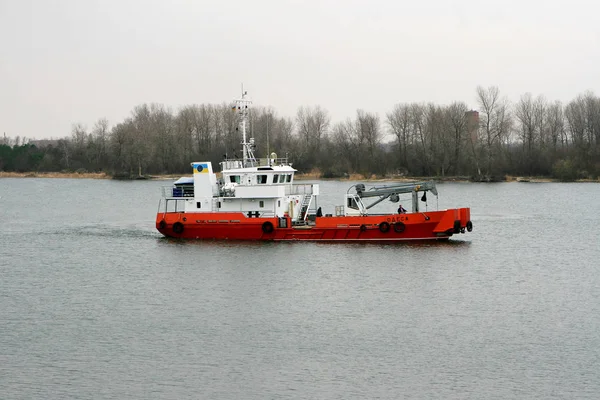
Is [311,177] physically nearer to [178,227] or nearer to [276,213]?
[178,227]

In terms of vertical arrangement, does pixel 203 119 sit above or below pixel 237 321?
above

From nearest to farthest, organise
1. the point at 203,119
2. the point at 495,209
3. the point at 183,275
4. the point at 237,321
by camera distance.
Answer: the point at 237,321, the point at 183,275, the point at 495,209, the point at 203,119

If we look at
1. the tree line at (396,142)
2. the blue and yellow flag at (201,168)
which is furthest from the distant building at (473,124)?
the blue and yellow flag at (201,168)

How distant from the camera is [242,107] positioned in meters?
40.9

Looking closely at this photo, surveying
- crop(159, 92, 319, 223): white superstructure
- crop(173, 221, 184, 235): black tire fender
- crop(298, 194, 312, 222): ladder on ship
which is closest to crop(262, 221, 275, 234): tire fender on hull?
crop(159, 92, 319, 223): white superstructure

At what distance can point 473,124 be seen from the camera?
105188 millimetres

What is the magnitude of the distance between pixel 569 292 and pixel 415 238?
10761 mm

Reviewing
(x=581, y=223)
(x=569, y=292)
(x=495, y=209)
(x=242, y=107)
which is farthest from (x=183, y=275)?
(x=495, y=209)

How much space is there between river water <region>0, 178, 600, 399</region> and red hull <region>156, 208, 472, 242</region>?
0.78m

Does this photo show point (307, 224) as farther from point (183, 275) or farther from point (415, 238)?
point (183, 275)

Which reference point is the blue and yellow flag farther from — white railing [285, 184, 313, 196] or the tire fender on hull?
white railing [285, 184, 313, 196]

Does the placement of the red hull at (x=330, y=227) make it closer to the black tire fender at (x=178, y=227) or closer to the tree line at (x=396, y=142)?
the black tire fender at (x=178, y=227)

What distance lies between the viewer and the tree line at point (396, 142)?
10162 centimetres

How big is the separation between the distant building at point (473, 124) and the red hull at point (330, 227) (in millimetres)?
68664
